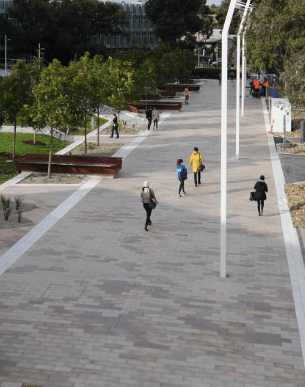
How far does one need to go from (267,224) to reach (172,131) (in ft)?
59.9

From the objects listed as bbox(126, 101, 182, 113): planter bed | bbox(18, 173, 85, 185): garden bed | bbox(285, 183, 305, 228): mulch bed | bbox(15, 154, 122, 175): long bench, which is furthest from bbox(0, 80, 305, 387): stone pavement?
bbox(126, 101, 182, 113): planter bed

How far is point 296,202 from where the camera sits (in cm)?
1656

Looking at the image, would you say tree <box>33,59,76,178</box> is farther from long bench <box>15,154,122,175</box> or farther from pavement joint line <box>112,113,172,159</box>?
pavement joint line <box>112,113,172,159</box>

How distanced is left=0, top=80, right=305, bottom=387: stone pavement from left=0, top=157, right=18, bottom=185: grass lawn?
5252mm

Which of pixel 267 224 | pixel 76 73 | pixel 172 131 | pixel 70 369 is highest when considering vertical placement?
pixel 76 73

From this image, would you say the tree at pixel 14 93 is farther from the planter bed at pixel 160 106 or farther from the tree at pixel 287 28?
the planter bed at pixel 160 106

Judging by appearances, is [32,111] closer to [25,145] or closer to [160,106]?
[25,145]

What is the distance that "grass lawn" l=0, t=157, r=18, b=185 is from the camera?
67.7ft

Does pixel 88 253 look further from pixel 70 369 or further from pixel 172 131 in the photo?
pixel 172 131

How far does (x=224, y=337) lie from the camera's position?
27.6 ft

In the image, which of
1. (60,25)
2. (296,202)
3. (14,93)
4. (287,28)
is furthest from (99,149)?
(60,25)

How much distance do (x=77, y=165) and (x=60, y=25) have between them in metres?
65.8

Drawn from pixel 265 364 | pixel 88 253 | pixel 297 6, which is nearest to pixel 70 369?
pixel 265 364

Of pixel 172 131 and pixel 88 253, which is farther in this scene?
pixel 172 131
